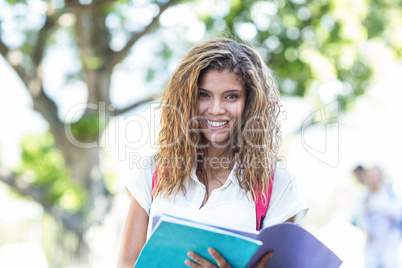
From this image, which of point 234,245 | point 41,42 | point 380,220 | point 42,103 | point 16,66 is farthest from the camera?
point 41,42

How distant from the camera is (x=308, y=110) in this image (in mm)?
8883

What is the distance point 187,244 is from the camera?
1.42 m

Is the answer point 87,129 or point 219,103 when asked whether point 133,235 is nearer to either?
point 219,103

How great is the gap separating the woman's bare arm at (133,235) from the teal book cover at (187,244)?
262mm

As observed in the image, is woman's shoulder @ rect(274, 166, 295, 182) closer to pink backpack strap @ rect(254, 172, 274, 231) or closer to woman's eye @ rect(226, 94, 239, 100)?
pink backpack strap @ rect(254, 172, 274, 231)

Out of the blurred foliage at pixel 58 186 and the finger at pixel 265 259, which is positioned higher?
the finger at pixel 265 259

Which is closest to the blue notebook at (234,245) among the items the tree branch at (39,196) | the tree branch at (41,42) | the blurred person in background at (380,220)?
the blurred person in background at (380,220)

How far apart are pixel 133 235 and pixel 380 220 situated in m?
3.88

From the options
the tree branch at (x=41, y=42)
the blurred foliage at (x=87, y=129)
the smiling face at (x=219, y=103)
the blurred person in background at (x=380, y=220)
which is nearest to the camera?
the smiling face at (x=219, y=103)

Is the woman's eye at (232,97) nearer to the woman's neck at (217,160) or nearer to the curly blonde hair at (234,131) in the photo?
the curly blonde hair at (234,131)

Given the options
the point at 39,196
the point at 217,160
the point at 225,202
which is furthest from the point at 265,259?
the point at 39,196

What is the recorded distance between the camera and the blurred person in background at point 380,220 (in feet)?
16.3

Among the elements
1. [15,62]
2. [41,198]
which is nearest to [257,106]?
[15,62]

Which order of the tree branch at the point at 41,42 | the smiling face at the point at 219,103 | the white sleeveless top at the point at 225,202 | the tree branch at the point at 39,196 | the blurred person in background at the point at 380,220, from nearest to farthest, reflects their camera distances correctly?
the white sleeveless top at the point at 225,202, the smiling face at the point at 219,103, the blurred person in background at the point at 380,220, the tree branch at the point at 39,196, the tree branch at the point at 41,42
